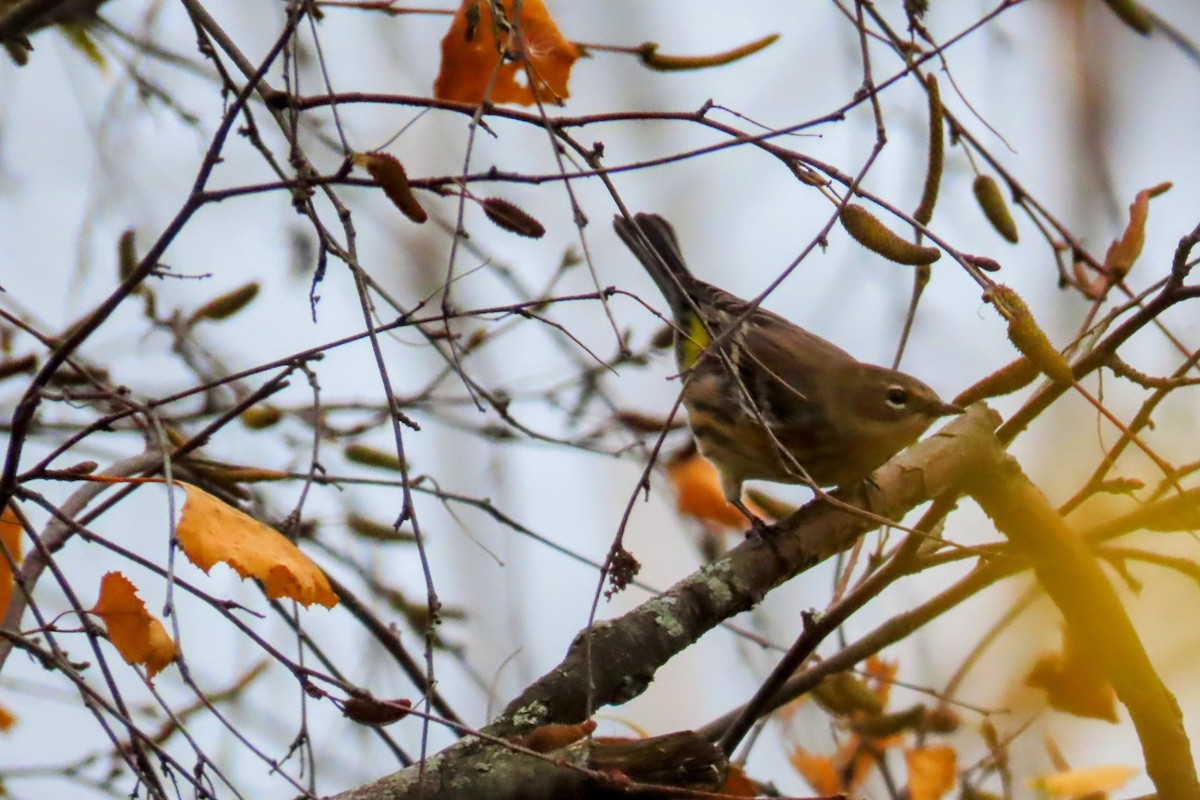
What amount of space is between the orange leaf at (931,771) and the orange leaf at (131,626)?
214cm

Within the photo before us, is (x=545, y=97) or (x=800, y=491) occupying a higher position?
(x=800, y=491)

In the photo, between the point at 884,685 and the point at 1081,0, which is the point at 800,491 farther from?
the point at 1081,0

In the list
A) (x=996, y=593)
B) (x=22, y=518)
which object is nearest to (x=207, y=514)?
(x=22, y=518)

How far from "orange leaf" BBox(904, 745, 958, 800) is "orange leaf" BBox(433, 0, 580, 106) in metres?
2.10

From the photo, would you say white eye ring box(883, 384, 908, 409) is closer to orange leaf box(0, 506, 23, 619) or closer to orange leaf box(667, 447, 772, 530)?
orange leaf box(667, 447, 772, 530)

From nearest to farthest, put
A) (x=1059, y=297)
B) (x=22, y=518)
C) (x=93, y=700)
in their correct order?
(x=93, y=700) → (x=22, y=518) → (x=1059, y=297)

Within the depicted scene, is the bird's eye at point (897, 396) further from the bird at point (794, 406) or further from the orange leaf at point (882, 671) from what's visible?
the orange leaf at point (882, 671)

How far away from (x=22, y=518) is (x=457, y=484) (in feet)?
16.6

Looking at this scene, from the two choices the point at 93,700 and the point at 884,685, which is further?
the point at 884,685

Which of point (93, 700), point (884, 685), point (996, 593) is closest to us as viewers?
point (93, 700)

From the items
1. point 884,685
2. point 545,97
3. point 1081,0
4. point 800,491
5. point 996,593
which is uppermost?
point 1081,0

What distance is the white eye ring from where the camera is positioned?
4.46 m

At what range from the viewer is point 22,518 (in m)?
2.14

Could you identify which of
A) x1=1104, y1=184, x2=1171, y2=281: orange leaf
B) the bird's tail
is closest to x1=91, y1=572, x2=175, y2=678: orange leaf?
x1=1104, y1=184, x2=1171, y2=281: orange leaf
